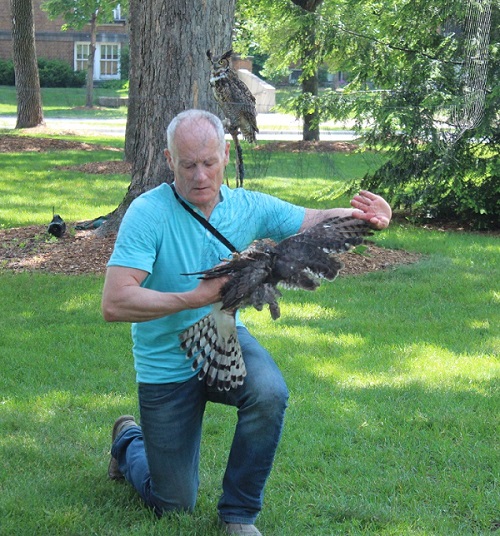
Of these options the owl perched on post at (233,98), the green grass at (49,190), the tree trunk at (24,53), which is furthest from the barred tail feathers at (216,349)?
the tree trunk at (24,53)

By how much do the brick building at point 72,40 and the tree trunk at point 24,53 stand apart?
22.8 meters

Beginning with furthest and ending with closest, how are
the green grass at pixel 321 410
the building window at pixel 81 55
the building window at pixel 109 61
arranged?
the building window at pixel 81 55
the building window at pixel 109 61
the green grass at pixel 321 410

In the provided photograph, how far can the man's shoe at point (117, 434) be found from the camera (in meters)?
4.43

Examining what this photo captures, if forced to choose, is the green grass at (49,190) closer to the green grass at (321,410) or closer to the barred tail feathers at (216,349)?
the green grass at (321,410)

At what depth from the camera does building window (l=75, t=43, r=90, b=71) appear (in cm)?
4579

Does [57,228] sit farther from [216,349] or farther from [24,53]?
[24,53]

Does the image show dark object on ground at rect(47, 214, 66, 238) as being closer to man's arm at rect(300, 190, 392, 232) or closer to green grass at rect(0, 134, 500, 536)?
green grass at rect(0, 134, 500, 536)

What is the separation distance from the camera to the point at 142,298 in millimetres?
3506

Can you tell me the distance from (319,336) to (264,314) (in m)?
0.84

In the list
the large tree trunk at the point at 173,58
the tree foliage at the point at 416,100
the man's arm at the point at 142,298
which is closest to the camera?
the man's arm at the point at 142,298

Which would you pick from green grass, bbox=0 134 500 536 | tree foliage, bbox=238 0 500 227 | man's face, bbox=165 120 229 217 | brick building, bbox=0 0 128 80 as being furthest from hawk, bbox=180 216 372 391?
brick building, bbox=0 0 128 80

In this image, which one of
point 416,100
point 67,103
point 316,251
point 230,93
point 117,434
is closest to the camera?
point 316,251

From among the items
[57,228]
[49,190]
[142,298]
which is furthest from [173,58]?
[49,190]

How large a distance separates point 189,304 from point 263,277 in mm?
347
